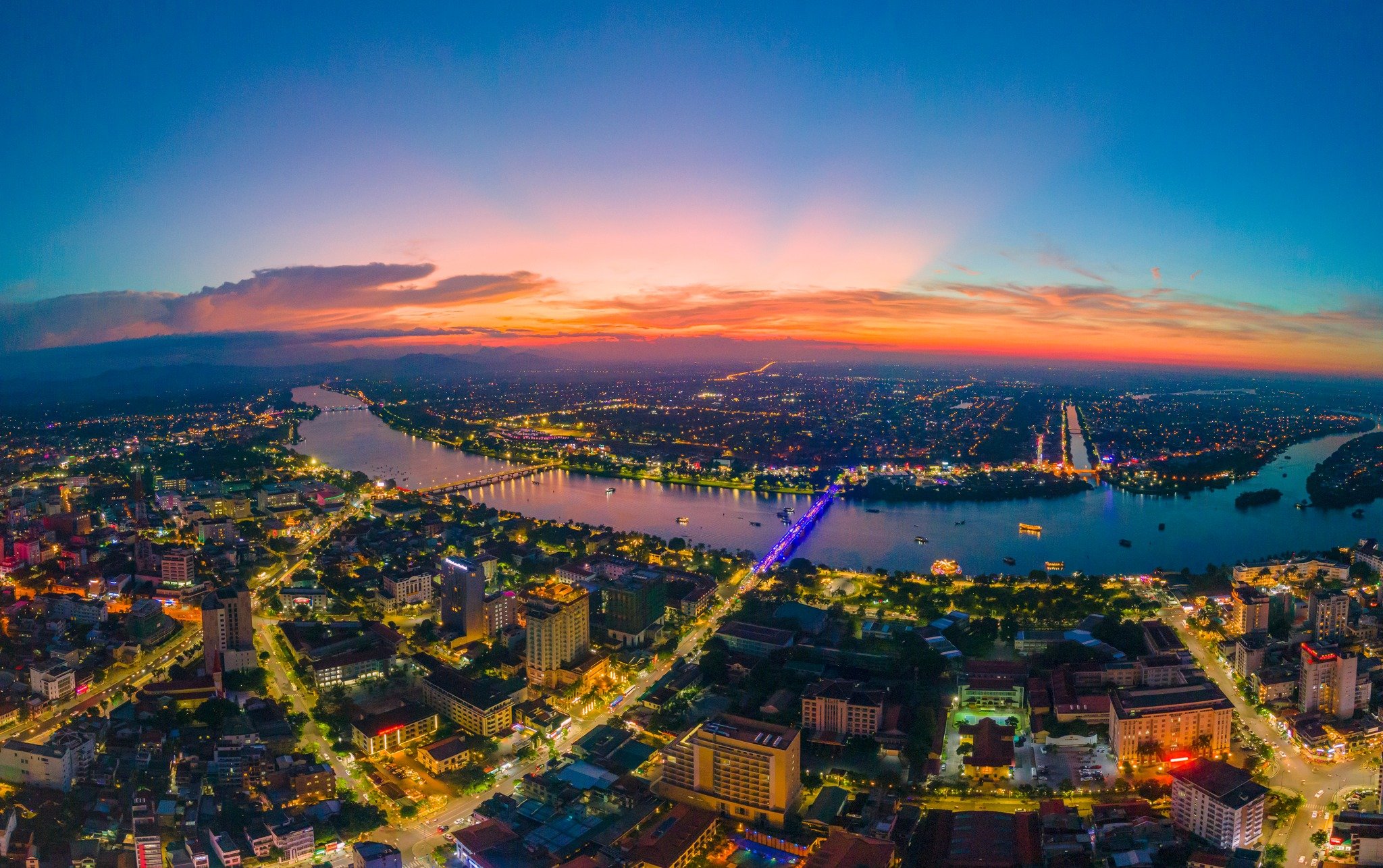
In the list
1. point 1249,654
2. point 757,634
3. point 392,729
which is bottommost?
point 392,729

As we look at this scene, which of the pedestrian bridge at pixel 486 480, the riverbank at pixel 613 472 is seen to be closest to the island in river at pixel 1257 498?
the riverbank at pixel 613 472

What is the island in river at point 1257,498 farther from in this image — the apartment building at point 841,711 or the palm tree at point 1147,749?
the apartment building at point 841,711

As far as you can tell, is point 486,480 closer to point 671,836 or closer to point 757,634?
point 757,634

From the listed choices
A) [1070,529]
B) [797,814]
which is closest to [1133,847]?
[797,814]

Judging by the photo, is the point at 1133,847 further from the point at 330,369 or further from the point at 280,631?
the point at 330,369

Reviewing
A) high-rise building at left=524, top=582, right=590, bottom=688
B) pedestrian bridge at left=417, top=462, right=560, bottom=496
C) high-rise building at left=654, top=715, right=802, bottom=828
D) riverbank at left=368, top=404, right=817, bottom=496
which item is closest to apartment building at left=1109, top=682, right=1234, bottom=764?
high-rise building at left=654, top=715, right=802, bottom=828

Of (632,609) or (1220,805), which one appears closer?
(1220,805)

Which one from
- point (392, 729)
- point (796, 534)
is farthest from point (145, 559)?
point (796, 534)
